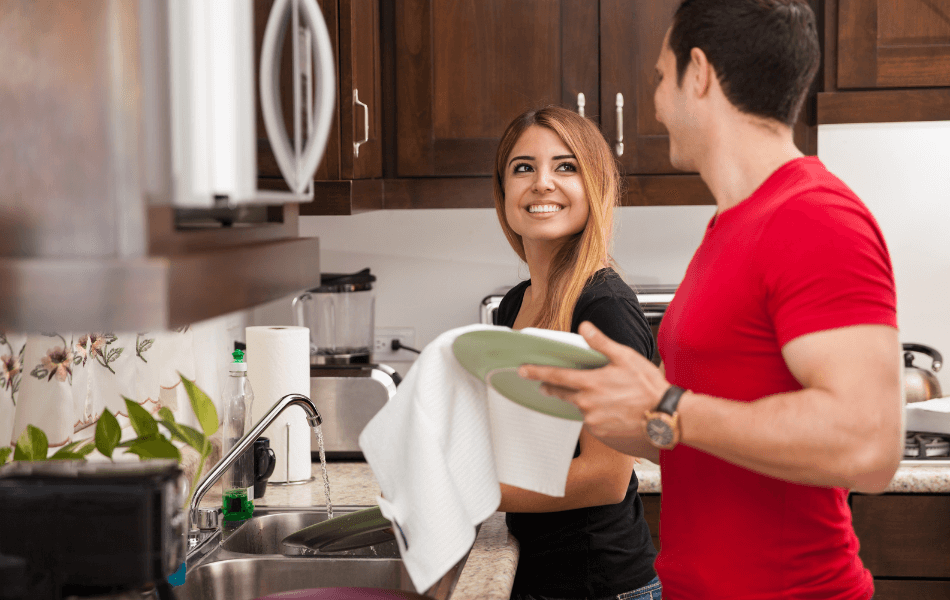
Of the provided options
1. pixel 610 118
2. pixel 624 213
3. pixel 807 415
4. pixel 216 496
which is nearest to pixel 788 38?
pixel 807 415

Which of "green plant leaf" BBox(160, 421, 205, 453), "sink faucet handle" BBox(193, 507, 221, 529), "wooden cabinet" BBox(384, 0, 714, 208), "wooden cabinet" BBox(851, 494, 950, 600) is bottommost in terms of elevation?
"wooden cabinet" BBox(851, 494, 950, 600)

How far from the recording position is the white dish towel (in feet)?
3.15

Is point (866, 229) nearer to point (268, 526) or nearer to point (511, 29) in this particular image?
point (268, 526)

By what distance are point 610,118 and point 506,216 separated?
0.50 metres

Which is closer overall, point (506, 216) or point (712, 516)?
point (712, 516)

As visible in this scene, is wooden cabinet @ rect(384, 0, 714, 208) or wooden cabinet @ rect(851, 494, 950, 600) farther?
wooden cabinet @ rect(384, 0, 714, 208)

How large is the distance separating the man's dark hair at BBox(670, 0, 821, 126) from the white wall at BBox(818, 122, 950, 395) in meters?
1.45

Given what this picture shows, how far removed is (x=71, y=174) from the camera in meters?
0.57

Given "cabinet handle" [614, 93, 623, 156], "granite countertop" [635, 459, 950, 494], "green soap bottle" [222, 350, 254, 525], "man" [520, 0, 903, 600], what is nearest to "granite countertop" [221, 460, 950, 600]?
"granite countertop" [635, 459, 950, 494]

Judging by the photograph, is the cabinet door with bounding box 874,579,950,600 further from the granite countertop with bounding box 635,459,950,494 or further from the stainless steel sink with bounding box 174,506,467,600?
the stainless steel sink with bounding box 174,506,467,600

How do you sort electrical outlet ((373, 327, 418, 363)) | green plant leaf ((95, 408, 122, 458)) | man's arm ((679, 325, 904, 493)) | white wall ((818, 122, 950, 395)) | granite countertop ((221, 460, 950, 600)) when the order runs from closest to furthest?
man's arm ((679, 325, 904, 493)) < green plant leaf ((95, 408, 122, 458)) < granite countertop ((221, 460, 950, 600)) < white wall ((818, 122, 950, 395)) < electrical outlet ((373, 327, 418, 363))

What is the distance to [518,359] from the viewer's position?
0.92 m

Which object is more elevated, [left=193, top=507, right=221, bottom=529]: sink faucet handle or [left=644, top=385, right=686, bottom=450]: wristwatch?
[left=644, top=385, right=686, bottom=450]: wristwatch

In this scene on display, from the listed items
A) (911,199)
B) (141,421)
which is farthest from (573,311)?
(911,199)
